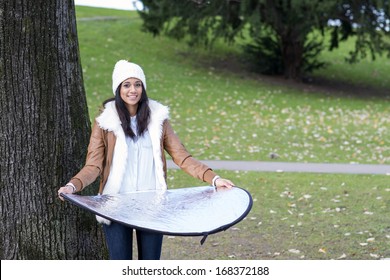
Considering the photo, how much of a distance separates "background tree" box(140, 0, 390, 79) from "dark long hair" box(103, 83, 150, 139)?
15461 mm

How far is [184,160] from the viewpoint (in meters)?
4.80

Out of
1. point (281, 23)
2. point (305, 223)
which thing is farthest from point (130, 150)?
point (281, 23)

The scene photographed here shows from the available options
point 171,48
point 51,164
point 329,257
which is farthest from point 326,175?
point 171,48

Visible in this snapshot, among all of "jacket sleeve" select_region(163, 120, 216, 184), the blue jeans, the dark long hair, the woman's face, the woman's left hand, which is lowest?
the blue jeans

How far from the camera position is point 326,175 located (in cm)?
1135

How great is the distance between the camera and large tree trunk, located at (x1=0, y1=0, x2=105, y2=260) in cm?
535

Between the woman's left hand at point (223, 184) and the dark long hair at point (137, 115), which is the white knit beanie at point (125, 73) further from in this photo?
the woman's left hand at point (223, 184)

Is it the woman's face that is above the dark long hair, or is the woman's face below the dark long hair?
above

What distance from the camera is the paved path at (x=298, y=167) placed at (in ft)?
38.9

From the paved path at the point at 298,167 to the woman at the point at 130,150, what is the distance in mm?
7216

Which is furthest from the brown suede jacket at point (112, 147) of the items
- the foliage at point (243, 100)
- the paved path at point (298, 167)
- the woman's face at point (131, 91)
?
the foliage at point (243, 100)

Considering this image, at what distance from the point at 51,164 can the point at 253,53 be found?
20225 millimetres

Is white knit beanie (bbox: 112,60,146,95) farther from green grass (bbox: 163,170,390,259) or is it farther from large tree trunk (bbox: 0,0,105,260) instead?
green grass (bbox: 163,170,390,259)

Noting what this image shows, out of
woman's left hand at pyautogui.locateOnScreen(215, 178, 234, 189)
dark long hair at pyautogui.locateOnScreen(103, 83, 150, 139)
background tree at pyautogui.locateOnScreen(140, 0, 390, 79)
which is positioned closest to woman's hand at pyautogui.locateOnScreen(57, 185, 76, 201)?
dark long hair at pyautogui.locateOnScreen(103, 83, 150, 139)
